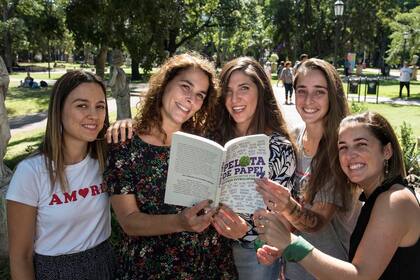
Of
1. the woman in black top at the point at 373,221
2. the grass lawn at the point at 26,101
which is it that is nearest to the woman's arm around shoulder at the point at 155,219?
the woman in black top at the point at 373,221

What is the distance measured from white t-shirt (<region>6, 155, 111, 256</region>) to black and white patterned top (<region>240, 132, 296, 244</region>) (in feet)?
2.56

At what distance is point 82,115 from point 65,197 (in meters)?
0.41

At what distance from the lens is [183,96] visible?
7.12ft

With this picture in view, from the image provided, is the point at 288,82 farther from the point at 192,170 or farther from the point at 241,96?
the point at 192,170

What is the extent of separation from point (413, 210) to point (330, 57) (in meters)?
45.1

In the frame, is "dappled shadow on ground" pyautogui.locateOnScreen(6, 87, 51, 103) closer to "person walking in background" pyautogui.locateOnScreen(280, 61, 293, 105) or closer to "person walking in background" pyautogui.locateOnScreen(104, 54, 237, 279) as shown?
"person walking in background" pyautogui.locateOnScreen(280, 61, 293, 105)

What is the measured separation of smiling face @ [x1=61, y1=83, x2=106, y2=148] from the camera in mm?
2072

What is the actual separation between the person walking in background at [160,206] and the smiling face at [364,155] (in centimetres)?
72

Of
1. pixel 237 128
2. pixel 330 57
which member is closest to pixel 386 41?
pixel 330 57

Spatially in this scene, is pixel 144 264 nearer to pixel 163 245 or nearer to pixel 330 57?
pixel 163 245

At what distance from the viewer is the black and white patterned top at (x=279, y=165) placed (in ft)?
7.43

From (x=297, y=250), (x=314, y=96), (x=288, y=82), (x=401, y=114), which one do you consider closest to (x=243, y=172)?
(x=297, y=250)

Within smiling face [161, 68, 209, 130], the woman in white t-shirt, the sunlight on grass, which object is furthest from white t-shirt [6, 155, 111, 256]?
the sunlight on grass

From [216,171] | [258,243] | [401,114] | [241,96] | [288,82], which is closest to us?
[216,171]
